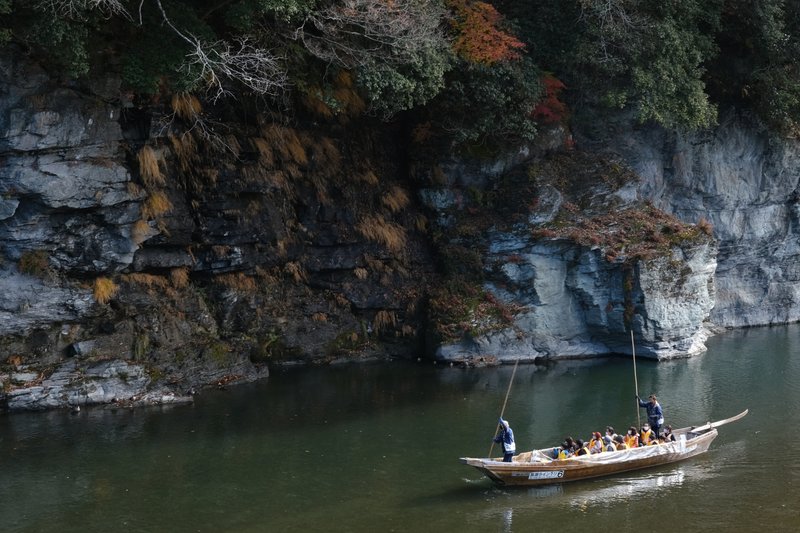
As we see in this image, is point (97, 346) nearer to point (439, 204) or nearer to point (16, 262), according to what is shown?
point (16, 262)

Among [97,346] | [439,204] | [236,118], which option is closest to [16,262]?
[97,346]

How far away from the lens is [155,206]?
23.8 meters

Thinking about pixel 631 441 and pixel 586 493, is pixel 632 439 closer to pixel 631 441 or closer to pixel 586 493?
pixel 631 441

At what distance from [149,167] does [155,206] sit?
47.6 inches

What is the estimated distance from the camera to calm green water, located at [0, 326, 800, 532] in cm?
1553

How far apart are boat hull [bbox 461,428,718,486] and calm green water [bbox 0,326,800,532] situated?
248mm

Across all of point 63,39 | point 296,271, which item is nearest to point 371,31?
point 63,39

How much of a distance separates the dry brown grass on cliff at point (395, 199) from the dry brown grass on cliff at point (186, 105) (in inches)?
315

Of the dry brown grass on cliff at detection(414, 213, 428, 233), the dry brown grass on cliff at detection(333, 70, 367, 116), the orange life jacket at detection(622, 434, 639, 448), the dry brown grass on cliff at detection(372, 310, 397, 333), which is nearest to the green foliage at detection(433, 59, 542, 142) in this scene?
the dry brown grass on cliff at detection(333, 70, 367, 116)

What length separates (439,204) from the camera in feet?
98.9

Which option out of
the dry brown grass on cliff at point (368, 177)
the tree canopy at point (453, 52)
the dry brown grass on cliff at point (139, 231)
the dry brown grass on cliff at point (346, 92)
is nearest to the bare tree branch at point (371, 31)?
the tree canopy at point (453, 52)

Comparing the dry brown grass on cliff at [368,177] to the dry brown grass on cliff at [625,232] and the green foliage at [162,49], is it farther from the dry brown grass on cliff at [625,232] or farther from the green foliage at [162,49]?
the green foliage at [162,49]

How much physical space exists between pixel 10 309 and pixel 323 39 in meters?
11.2

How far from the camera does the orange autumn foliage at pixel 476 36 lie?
25078mm
